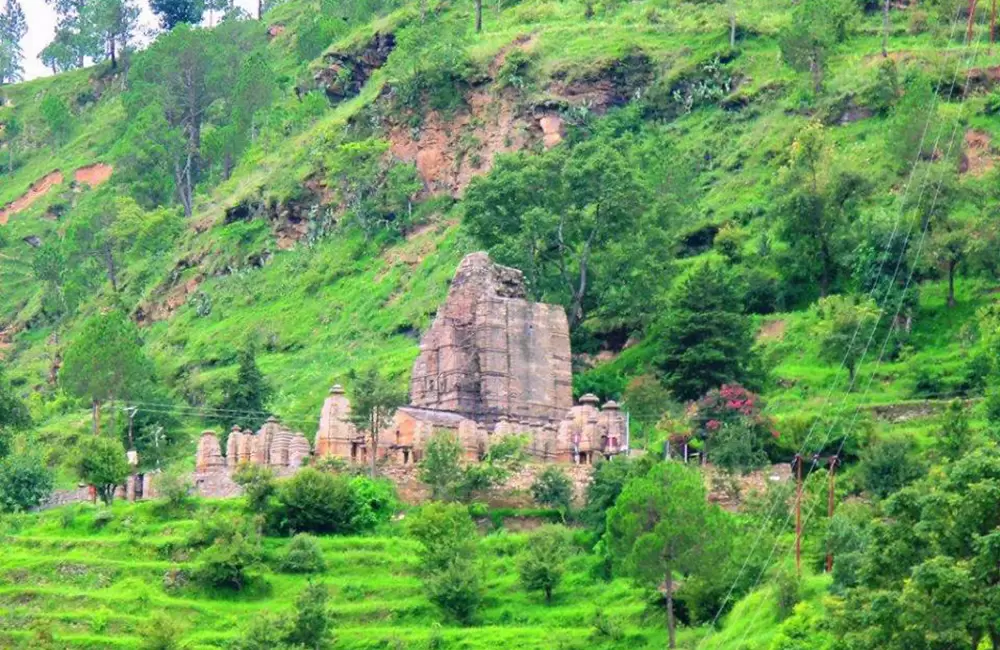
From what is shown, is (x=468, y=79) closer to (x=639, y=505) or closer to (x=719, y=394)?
(x=719, y=394)

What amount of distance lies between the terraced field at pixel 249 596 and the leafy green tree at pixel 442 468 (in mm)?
1688

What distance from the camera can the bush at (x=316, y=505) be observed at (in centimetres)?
7300

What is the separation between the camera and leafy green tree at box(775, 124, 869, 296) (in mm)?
86438

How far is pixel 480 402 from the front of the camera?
79875 mm

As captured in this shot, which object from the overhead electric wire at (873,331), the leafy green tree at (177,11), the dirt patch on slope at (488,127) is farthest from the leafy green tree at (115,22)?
the overhead electric wire at (873,331)

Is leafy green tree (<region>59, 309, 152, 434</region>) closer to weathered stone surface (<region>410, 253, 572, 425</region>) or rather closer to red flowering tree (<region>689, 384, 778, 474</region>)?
weathered stone surface (<region>410, 253, 572, 425</region>)

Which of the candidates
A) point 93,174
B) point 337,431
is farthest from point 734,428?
point 93,174

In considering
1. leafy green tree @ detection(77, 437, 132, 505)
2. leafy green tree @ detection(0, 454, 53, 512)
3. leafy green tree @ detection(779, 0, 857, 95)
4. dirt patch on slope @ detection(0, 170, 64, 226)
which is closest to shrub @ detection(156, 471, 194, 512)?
leafy green tree @ detection(77, 437, 132, 505)

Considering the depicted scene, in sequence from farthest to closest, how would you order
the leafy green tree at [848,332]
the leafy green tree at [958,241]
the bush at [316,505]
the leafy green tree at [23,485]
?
the leafy green tree at [958,241] → the leafy green tree at [848,332] → the leafy green tree at [23,485] → the bush at [316,505]

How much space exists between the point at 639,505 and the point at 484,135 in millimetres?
49546

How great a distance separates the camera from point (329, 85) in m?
129

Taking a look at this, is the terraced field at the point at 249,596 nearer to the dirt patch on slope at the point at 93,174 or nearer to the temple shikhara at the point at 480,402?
the temple shikhara at the point at 480,402

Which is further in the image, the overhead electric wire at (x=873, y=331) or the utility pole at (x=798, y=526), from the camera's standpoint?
the overhead electric wire at (x=873, y=331)

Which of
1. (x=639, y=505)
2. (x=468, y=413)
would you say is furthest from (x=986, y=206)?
(x=639, y=505)
